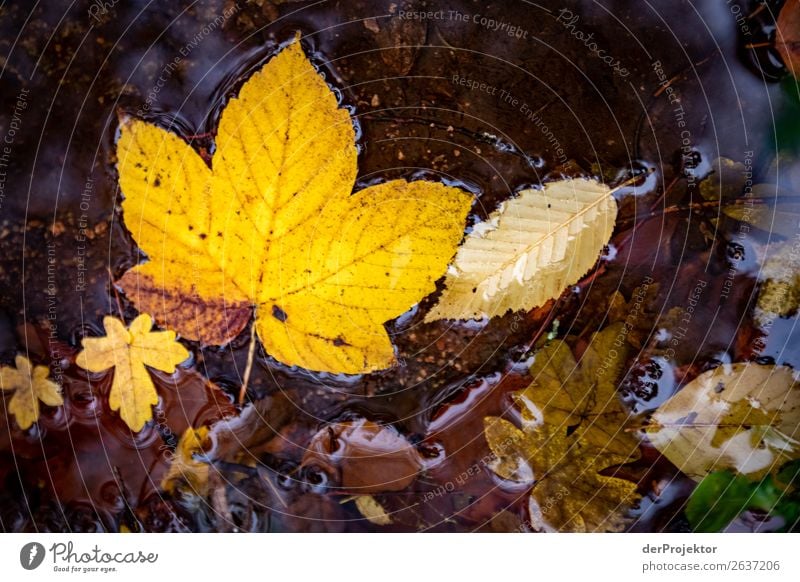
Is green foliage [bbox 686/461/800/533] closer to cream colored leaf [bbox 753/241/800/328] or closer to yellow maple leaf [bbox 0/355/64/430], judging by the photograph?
cream colored leaf [bbox 753/241/800/328]

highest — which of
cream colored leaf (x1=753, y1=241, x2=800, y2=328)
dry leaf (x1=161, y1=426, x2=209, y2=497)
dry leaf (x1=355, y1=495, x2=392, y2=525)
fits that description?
cream colored leaf (x1=753, y1=241, x2=800, y2=328)

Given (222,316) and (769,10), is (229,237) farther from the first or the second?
(769,10)

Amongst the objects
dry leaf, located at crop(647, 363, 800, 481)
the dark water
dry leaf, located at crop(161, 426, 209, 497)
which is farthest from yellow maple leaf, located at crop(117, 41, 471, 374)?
dry leaf, located at crop(647, 363, 800, 481)

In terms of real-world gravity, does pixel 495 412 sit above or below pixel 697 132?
below

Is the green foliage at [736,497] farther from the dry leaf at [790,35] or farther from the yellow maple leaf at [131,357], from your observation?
the yellow maple leaf at [131,357]

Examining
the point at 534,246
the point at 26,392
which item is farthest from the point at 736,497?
the point at 26,392

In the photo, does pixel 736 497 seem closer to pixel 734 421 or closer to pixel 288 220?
pixel 734 421
